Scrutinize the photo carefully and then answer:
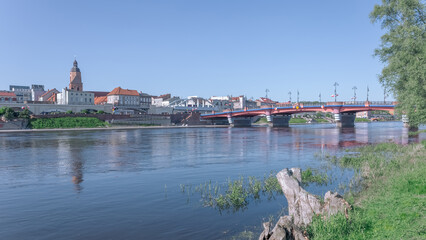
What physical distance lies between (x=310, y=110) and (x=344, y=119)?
1076 centimetres

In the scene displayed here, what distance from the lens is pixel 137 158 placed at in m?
33.2

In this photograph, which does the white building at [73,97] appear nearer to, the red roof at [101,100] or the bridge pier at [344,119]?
the red roof at [101,100]

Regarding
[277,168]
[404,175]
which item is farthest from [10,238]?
[277,168]

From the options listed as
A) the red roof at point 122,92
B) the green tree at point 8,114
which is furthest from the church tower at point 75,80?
the green tree at point 8,114

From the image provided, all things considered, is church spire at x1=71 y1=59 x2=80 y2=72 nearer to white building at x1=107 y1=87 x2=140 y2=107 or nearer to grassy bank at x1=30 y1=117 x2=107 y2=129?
white building at x1=107 y1=87 x2=140 y2=107

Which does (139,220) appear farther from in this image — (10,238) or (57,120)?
(57,120)

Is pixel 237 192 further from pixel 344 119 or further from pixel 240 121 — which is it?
pixel 240 121

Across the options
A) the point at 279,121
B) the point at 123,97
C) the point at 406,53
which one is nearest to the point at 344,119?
the point at 279,121

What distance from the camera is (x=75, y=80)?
150m

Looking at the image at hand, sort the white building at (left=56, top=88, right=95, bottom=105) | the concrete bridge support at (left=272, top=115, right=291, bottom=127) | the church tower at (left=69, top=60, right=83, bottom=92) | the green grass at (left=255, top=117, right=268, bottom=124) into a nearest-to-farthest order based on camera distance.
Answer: the concrete bridge support at (left=272, top=115, right=291, bottom=127) < the white building at (left=56, top=88, right=95, bottom=105) < the church tower at (left=69, top=60, right=83, bottom=92) < the green grass at (left=255, top=117, right=268, bottom=124)

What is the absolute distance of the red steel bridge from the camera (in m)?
91.4

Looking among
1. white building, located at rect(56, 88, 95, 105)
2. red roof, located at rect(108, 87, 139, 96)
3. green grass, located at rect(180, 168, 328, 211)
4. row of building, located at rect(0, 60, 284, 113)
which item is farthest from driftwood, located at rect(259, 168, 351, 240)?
red roof, located at rect(108, 87, 139, 96)

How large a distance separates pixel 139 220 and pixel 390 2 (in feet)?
109

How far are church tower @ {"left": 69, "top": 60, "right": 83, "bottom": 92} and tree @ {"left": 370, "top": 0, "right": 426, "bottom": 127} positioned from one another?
139 meters
